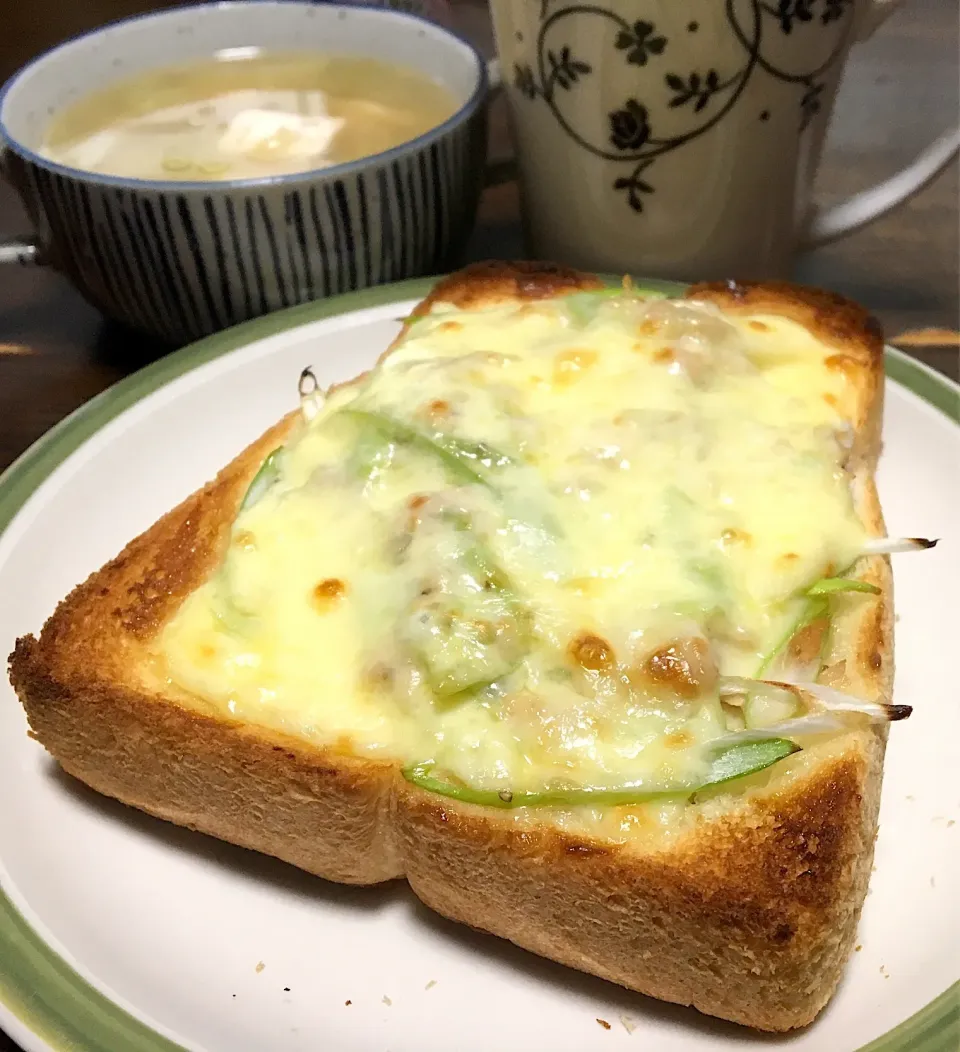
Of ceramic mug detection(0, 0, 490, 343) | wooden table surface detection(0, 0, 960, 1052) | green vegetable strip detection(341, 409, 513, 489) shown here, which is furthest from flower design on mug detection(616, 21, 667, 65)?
green vegetable strip detection(341, 409, 513, 489)

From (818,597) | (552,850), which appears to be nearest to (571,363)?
(818,597)

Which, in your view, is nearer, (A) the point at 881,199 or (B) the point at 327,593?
(B) the point at 327,593

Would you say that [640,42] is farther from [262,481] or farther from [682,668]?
[682,668]

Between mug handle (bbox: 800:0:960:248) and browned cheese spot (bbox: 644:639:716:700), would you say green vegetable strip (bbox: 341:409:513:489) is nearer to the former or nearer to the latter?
browned cheese spot (bbox: 644:639:716:700)

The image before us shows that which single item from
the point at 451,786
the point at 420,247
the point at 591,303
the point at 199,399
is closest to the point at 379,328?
the point at 420,247

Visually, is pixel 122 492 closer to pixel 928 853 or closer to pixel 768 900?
pixel 768 900
